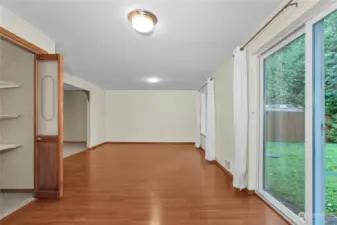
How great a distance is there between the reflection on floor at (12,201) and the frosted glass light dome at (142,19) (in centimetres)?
257

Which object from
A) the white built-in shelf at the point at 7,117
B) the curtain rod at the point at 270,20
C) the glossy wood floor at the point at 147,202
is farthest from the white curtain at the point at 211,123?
the white built-in shelf at the point at 7,117

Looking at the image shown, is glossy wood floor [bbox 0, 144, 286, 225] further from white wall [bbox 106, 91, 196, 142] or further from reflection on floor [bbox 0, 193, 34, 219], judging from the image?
white wall [bbox 106, 91, 196, 142]

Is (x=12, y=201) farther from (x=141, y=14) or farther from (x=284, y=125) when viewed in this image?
(x=284, y=125)

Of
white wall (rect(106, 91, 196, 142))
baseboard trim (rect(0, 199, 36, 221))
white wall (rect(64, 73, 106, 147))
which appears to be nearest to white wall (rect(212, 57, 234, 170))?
baseboard trim (rect(0, 199, 36, 221))

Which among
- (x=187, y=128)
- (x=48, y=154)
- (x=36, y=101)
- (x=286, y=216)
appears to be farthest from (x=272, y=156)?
(x=187, y=128)

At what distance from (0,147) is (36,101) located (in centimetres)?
76

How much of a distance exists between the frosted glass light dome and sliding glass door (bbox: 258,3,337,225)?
4.98ft

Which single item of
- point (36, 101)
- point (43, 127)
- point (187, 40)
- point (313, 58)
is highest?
point (187, 40)

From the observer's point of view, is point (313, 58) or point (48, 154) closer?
point (313, 58)

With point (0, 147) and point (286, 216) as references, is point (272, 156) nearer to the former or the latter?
point (286, 216)

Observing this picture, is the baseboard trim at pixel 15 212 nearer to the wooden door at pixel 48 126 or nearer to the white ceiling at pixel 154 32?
the wooden door at pixel 48 126

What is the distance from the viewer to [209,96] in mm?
5398

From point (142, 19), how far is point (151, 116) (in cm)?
689

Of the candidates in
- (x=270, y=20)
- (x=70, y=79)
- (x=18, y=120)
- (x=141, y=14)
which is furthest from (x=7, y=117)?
(x=270, y=20)
